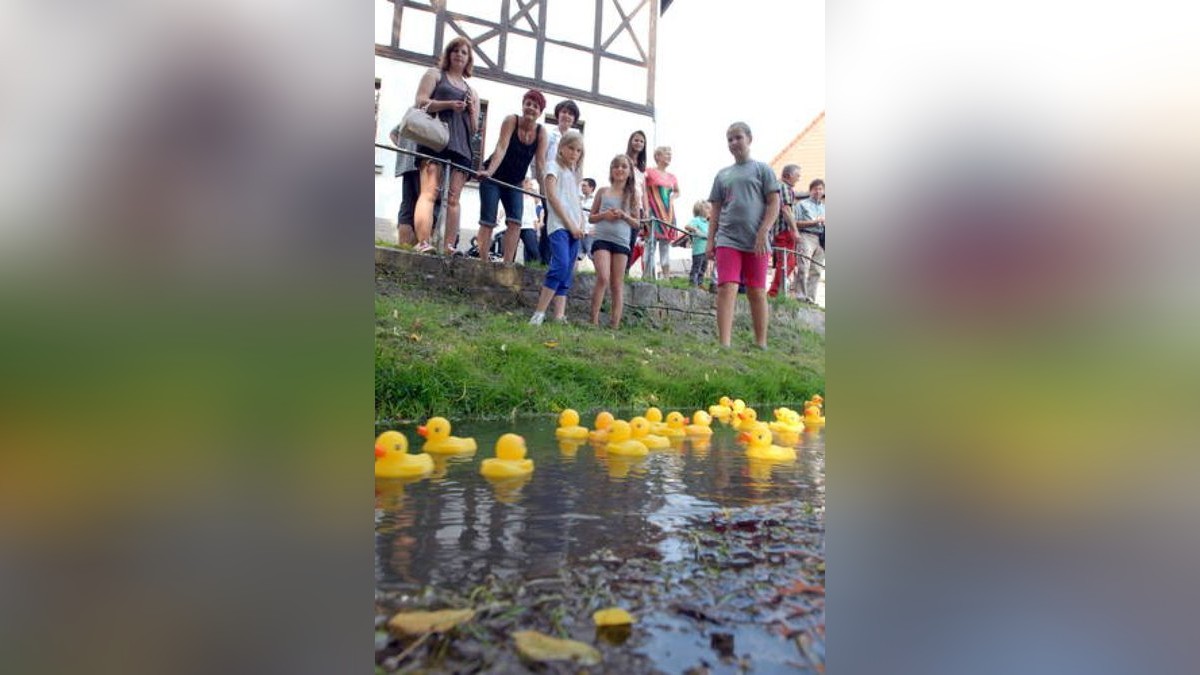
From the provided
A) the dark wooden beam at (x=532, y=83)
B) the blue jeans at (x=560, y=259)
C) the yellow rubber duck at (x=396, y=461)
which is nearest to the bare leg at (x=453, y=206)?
the blue jeans at (x=560, y=259)

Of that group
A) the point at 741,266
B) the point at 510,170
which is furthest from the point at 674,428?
the point at 510,170

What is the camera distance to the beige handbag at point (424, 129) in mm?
5336

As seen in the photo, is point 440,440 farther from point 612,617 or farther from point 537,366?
point 537,366

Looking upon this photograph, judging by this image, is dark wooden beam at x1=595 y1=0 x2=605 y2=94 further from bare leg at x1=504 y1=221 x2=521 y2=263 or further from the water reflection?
the water reflection

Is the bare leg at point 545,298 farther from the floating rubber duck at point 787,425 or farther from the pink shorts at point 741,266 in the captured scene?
the floating rubber duck at point 787,425

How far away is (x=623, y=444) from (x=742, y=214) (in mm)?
3243

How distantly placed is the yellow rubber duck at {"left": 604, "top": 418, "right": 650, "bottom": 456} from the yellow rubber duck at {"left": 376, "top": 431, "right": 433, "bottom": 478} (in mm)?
799

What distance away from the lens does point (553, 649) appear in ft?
3.04

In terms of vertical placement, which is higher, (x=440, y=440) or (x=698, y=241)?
(x=698, y=241)

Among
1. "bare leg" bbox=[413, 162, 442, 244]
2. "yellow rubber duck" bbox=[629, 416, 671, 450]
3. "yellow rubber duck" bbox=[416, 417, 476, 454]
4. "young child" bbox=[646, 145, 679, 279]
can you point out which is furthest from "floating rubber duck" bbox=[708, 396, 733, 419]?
"young child" bbox=[646, 145, 679, 279]

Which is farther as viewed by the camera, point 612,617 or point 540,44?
point 540,44

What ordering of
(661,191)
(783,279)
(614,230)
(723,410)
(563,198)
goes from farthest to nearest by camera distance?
(783,279)
(661,191)
(614,230)
(563,198)
(723,410)
